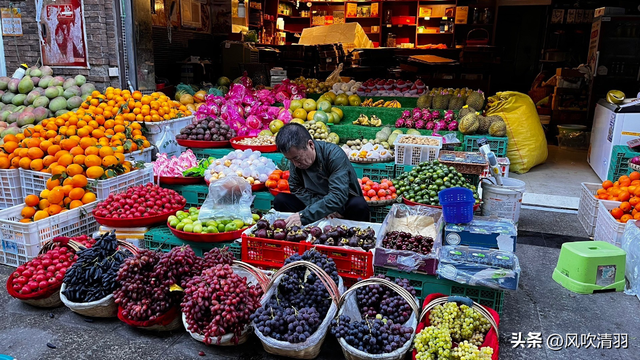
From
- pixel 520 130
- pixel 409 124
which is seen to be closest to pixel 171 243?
pixel 409 124

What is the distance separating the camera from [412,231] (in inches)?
142

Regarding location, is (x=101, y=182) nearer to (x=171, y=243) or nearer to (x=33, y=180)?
(x=33, y=180)

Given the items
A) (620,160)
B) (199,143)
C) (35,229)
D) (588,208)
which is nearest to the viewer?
(35,229)

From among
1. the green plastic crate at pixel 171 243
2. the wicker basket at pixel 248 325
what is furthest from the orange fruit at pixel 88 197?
the wicker basket at pixel 248 325

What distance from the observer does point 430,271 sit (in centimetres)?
293

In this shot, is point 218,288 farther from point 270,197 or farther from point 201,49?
point 201,49

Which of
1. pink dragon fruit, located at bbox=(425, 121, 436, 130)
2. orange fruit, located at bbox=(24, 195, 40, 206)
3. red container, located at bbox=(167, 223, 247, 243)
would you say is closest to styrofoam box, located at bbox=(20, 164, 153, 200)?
orange fruit, located at bbox=(24, 195, 40, 206)

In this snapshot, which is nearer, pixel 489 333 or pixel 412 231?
pixel 489 333

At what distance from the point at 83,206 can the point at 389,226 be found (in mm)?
2690

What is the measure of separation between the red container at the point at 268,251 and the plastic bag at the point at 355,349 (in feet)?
1.77

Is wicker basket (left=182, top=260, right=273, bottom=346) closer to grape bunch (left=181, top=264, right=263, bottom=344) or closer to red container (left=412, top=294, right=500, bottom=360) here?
grape bunch (left=181, top=264, right=263, bottom=344)

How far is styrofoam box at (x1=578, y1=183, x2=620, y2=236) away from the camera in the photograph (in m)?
4.55

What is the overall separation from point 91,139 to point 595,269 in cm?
460

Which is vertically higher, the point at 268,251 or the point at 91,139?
the point at 91,139
